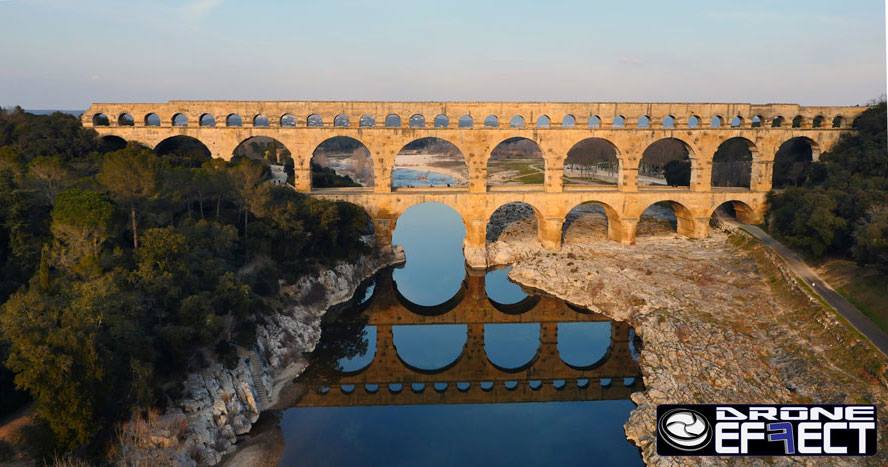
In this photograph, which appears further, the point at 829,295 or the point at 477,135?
the point at 477,135

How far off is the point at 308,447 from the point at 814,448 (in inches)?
506

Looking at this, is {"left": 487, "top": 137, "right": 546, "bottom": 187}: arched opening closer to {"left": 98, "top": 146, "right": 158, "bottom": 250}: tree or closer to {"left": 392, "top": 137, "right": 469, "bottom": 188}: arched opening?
{"left": 392, "top": 137, "right": 469, "bottom": 188}: arched opening

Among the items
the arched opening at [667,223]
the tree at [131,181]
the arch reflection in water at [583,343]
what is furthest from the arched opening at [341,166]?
the arched opening at [667,223]

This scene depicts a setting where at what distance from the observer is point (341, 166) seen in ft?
276

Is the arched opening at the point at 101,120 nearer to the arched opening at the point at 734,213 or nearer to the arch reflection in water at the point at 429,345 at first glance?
the arch reflection in water at the point at 429,345

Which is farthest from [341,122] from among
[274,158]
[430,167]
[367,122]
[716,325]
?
[430,167]

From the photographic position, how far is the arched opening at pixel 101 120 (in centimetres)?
3597

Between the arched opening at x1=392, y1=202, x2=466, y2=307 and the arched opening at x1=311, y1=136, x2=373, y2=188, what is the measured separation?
5921mm

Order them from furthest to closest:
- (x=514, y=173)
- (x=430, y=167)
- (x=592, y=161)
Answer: (x=430, y=167) < (x=514, y=173) < (x=592, y=161)

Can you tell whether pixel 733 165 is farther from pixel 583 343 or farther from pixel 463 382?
pixel 463 382

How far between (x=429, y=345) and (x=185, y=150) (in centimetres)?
2192

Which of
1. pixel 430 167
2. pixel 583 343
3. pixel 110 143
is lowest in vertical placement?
pixel 583 343

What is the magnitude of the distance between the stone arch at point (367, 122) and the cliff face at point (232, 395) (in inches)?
439

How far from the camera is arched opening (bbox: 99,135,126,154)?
34.9 meters
